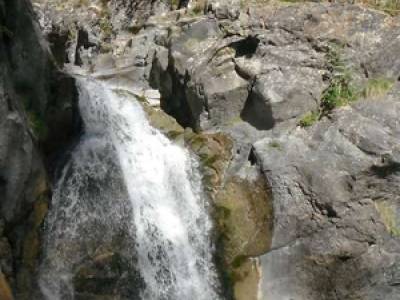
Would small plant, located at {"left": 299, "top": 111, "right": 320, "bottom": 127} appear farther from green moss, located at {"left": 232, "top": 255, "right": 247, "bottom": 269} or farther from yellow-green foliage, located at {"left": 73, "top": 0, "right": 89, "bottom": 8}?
yellow-green foliage, located at {"left": 73, "top": 0, "right": 89, "bottom": 8}

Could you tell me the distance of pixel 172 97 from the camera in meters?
13.2

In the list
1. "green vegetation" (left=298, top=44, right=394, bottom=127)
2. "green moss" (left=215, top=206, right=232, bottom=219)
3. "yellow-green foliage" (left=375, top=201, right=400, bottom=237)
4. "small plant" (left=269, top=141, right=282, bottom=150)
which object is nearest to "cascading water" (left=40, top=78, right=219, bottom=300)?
"green moss" (left=215, top=206, right=232, bottom=219)

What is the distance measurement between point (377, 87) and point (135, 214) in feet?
18.2

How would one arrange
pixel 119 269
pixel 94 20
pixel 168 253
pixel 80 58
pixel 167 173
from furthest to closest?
pixel 94 20, pixel 80 58, pixel 167 173, pixel 168 253, pixel 119 269

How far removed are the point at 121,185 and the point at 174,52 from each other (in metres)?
4.26

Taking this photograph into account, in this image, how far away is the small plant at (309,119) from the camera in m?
10.6

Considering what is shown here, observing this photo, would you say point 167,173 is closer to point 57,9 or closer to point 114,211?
point 114,211

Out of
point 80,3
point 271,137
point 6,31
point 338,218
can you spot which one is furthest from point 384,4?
point 80,3

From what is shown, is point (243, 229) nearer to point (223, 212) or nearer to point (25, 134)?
point (223, 212)

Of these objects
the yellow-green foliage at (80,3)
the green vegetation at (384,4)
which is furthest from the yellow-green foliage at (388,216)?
the yellow-green foliage at (80,3)

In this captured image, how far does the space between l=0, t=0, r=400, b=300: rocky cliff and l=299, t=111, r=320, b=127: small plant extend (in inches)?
1.8

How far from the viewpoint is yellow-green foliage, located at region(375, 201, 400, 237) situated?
30.9 feet

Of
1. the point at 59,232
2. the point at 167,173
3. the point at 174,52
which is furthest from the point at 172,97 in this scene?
the point at 59,232

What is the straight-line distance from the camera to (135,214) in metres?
9.90
